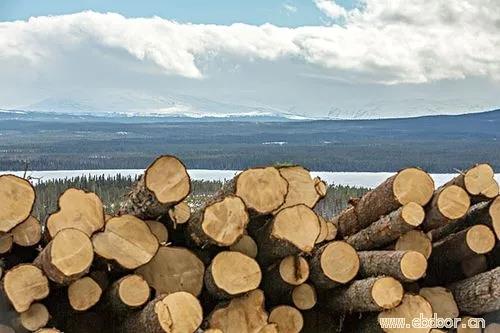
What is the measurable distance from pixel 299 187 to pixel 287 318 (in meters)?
0.95

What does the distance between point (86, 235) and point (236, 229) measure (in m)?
0.91

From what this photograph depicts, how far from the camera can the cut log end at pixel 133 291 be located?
12.8 ft

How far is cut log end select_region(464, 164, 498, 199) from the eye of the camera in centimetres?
470

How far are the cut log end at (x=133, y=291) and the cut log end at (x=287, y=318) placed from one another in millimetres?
899

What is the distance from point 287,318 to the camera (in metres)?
4.39

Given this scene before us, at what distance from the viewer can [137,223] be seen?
4145mm

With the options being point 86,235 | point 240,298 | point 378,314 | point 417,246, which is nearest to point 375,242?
point 417,246

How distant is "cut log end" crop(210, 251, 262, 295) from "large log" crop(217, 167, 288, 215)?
0.39m

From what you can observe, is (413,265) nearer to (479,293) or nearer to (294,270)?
(479,293)

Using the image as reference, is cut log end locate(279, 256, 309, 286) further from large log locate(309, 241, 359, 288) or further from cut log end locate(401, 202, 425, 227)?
cut log end locate(401, 202, 425, 227)

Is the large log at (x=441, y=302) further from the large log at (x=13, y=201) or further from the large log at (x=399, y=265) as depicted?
the large log at (x=13, y=201)

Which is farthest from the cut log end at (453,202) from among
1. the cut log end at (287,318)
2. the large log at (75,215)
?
the large log at (75,215)

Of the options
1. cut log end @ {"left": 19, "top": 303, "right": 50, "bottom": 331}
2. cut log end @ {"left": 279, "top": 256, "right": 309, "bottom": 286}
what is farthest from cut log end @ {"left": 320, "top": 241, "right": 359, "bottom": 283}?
cut log end @ {"left": 19, "top": 303, "right": 50, "bottom": 331}

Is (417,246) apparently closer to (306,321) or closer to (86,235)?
(306,321)
